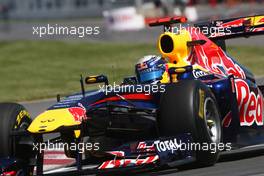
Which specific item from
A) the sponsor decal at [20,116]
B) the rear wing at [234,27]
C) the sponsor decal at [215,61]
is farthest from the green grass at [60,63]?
the sponsor decal at [20,116]

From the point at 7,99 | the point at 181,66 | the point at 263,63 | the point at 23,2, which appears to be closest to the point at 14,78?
the point at 7,99

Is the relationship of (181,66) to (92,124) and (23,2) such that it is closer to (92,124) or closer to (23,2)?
(92,124)

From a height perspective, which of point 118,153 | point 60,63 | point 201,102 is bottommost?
point 118,153

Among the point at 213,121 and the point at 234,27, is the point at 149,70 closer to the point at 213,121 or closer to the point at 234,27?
the point at 213,121

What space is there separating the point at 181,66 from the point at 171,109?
1.32 metres

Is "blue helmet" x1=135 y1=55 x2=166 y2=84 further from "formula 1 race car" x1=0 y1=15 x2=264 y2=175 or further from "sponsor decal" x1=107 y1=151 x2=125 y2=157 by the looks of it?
"sponsor decal" x1=107 y1=151 x2=125 y2=157

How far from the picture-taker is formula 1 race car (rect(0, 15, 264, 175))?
7590 millimetres

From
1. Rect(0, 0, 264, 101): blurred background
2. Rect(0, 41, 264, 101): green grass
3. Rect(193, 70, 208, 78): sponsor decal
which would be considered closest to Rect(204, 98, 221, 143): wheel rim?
Rect(193, 70, 208, 78): sponsor decal

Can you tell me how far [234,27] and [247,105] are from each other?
1.35m

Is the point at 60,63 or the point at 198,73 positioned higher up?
the point at 60,63

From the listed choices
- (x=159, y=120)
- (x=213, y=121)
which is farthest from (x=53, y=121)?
(x=213, y=121)

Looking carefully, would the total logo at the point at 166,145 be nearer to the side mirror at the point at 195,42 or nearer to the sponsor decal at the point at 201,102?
the sponsor decal at the point at 201,102

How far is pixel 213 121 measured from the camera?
8.12 meters

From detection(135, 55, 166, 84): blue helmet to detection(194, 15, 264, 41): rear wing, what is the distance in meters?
1.31
